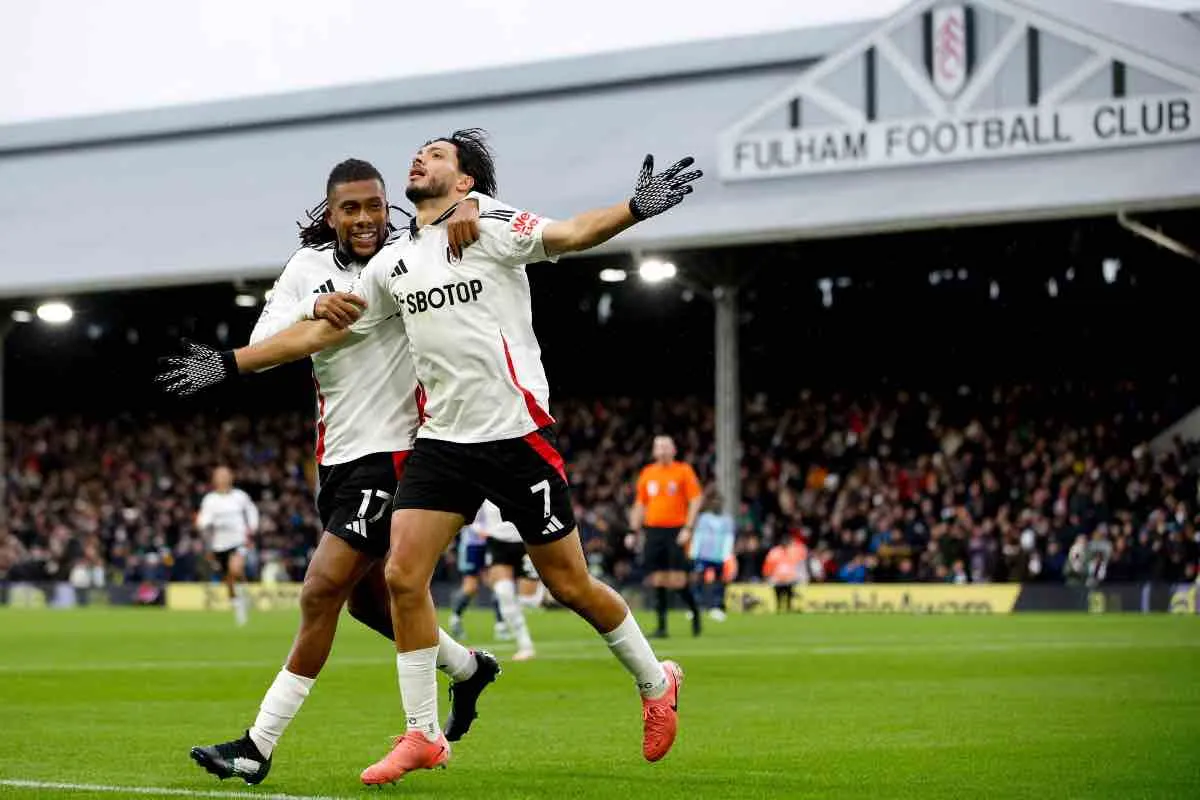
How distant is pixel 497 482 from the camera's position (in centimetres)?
780

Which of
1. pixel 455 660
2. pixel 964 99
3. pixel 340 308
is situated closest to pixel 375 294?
pixel 340 308

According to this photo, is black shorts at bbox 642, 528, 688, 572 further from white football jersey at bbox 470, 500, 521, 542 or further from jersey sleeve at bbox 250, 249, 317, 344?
jersey sleeve at bbox 250, 249, 317, 344

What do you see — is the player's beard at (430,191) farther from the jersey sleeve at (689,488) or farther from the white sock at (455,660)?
the jersey sleeve at (689,488)

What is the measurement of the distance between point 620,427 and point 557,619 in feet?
45.8

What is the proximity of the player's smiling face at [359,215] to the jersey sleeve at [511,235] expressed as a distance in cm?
66

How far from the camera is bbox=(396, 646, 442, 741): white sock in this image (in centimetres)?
780

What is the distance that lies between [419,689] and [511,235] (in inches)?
70.9

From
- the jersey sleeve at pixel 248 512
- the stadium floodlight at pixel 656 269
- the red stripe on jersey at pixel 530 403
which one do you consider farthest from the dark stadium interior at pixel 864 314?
the red stripe on jersey at pixel 530 403

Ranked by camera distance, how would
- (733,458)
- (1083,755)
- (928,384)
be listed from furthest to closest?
1. (928,384)
2. (733,458)
3. (1083,755)

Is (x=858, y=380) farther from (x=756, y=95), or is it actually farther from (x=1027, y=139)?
(x=1027, y=139)

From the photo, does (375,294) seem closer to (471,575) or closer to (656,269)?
(471,575)

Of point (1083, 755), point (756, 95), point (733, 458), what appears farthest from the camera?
point (756, 95)

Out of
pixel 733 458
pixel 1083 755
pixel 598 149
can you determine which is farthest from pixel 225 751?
pixel 598 149

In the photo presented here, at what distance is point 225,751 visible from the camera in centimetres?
776
